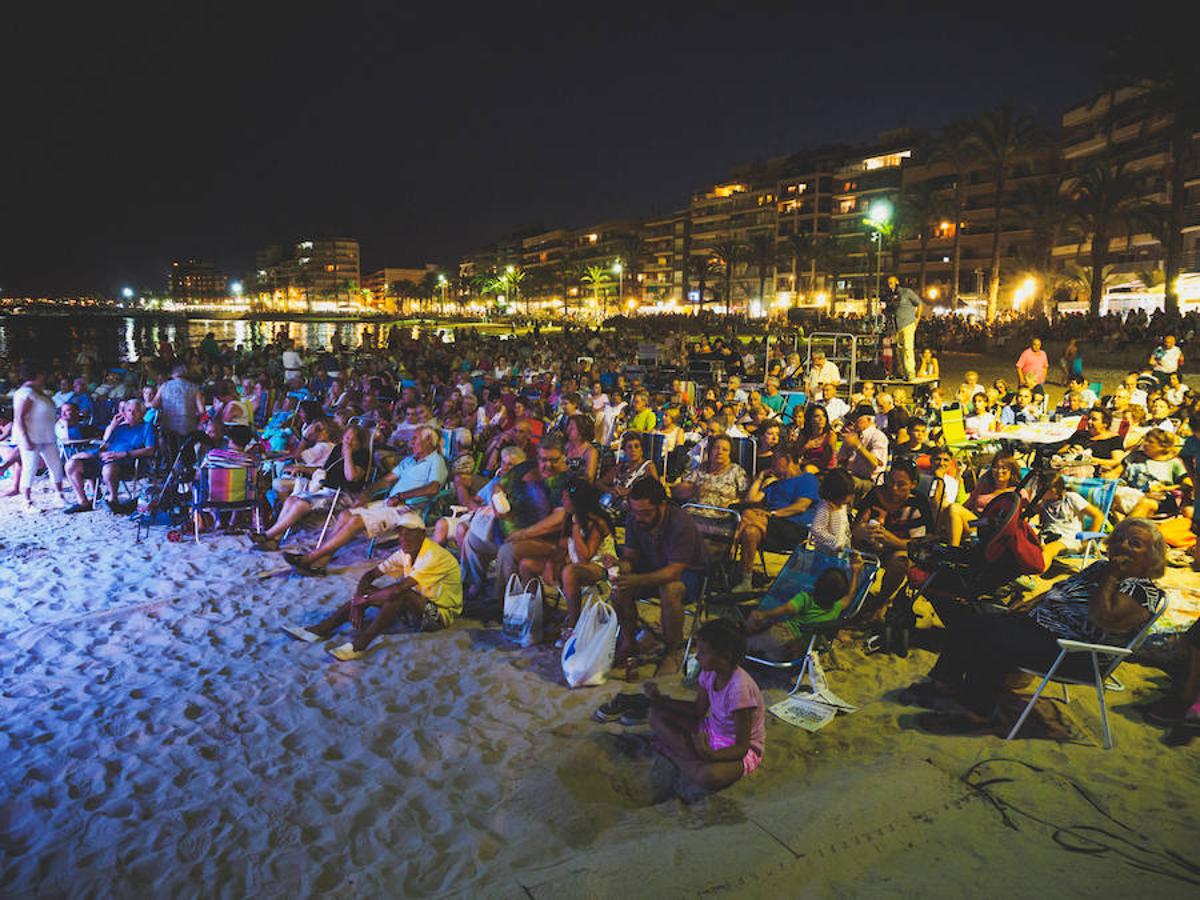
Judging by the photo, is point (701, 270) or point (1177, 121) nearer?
point (1177, 121)

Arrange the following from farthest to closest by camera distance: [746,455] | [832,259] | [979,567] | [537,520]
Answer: [832,259] < [746,455] < [537,520] < [979,567]

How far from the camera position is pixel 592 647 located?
4.59 metres

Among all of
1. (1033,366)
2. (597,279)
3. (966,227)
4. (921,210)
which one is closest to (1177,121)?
(1033,366)

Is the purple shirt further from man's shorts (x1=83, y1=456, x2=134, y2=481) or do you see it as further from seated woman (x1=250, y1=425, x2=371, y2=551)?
man's shorts (x1=83, y1=456, x2=134, y2=481)

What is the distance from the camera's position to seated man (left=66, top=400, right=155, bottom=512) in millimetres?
8703

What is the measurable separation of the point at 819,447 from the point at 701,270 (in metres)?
70.1

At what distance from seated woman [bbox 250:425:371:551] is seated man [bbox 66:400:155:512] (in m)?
2.58

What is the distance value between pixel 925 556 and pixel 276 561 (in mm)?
5589

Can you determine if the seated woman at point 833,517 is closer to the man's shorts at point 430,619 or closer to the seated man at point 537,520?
the seated man at point 537,520

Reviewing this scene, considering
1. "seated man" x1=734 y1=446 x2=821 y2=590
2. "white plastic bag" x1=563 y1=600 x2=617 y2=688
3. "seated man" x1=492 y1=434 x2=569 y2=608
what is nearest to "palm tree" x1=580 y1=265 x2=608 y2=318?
"seated man" x1=734 y1=446 x2=821 y2=590

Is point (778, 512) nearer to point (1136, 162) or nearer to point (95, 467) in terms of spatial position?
point (95, 467)

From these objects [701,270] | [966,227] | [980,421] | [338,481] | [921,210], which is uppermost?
[966,227]

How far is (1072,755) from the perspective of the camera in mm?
3639

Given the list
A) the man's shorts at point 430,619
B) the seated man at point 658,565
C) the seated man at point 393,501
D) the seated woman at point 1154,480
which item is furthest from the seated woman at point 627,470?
the seated woman at point 1154,480
